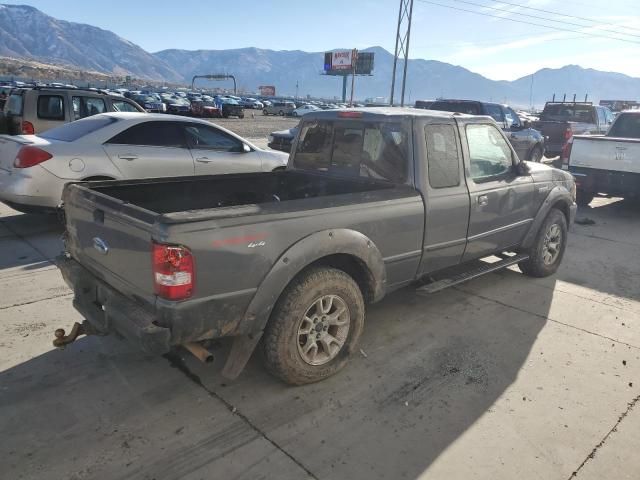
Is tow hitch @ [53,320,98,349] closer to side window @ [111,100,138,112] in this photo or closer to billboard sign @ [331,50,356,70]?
side window @ [111,100,138,112]

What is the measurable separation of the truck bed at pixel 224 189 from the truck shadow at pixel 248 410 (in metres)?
1.18

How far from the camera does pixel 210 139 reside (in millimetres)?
7414

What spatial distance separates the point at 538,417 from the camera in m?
3.05

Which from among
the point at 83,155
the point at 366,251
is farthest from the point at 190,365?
the point at 83,155

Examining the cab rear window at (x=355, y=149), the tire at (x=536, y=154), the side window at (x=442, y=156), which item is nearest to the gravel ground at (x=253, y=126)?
the tire at (x=536, y=154)

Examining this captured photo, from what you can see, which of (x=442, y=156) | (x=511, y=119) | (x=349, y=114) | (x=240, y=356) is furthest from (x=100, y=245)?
(x=511, y=119)

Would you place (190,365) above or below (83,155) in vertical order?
below

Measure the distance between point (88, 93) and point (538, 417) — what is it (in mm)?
9445

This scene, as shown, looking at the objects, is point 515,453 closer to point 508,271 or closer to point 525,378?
point 525,378

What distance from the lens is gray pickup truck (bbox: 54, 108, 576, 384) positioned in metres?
2.62

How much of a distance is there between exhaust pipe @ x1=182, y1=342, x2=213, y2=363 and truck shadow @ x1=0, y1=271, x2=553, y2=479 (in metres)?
0.31

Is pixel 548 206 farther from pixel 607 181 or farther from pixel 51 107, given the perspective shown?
pixel 51 107

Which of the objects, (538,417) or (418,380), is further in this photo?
(418,380)

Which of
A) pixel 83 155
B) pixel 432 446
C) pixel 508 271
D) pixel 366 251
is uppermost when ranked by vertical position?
pixel 83 155
